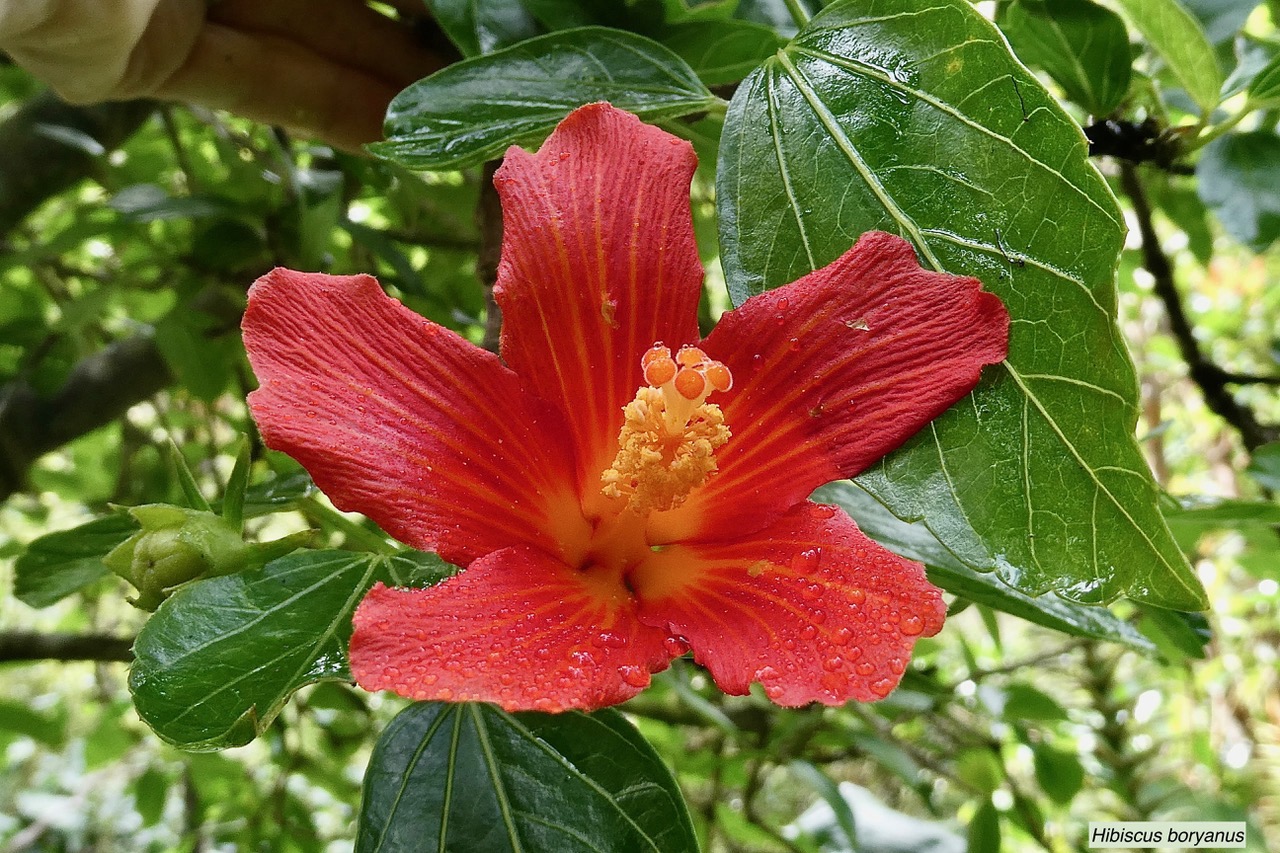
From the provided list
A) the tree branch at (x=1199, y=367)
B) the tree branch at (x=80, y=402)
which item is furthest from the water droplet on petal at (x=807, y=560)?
the tree branch at (x=80, y=402)

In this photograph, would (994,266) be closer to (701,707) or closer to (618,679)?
(618,679)

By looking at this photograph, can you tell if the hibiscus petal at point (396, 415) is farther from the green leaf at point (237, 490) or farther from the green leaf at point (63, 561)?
the green leaf at point (63, 561)

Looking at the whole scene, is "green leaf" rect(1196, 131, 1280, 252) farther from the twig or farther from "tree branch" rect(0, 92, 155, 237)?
"tree branch" rect(0, 92, 155, 237)

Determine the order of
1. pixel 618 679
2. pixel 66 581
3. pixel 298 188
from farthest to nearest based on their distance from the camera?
pixel 298 188 → pixel 66 581 → pixel 618 679

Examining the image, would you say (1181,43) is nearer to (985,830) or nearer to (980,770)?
(985,830)

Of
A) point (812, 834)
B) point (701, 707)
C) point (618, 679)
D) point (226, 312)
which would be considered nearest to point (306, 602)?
point (618, 679)

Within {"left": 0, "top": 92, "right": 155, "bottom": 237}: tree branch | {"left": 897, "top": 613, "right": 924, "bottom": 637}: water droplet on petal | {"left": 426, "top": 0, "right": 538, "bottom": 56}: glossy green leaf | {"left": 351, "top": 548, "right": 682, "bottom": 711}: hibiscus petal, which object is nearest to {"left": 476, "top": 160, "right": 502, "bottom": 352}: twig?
{"left": 426, "top": 0, "right": 538, "bottom": 56}: glossy green leaf
